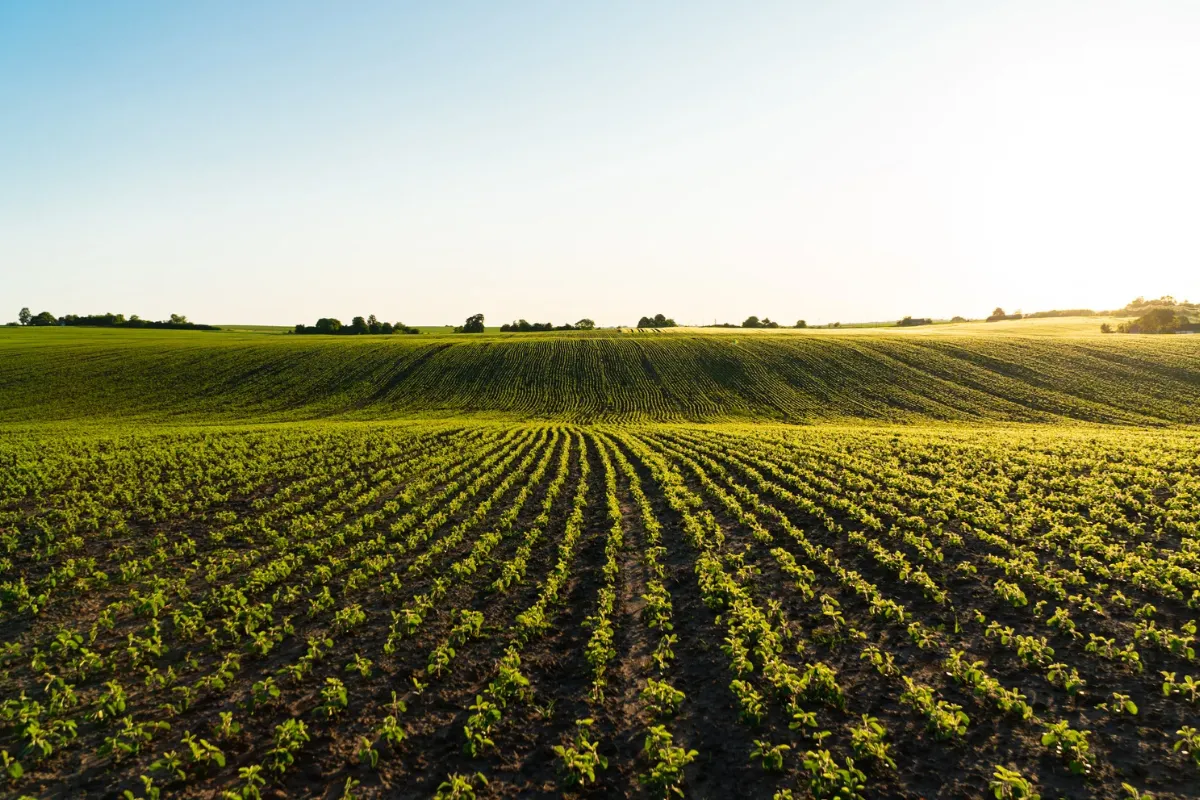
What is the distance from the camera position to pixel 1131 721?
8.78 m

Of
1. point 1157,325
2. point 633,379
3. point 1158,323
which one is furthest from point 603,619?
point 1158,323

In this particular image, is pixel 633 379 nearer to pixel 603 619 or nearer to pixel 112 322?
pixel 603 619

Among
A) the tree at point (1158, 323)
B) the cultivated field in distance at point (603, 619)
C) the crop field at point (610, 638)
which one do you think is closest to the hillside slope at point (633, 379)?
the tree at point (1158, 323)

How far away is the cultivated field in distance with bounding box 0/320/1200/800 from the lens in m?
8.20

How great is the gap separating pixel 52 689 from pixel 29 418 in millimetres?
61113

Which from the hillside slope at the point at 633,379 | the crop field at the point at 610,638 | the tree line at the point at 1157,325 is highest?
the tree line at the point at 1157,325

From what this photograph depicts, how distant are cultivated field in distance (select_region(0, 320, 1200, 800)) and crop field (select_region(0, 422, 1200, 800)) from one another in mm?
65

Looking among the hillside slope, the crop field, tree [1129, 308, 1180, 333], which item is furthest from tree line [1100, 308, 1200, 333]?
the crop field

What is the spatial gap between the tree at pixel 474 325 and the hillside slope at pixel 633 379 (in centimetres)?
4600

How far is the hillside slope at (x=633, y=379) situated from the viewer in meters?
55.7

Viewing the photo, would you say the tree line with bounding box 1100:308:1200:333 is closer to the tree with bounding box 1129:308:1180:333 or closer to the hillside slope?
the tree with bounding box 1129:308:1180:333

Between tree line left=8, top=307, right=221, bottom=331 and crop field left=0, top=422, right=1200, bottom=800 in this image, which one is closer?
crop field left=0, top=422, right=1200, bottom=800

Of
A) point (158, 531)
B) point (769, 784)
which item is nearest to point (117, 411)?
point (158, 531)

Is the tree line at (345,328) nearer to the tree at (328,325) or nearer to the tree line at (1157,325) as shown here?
the tree at (328,325)
